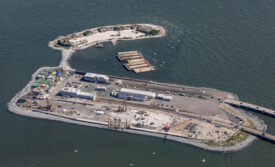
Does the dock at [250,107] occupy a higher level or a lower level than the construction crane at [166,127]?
higher

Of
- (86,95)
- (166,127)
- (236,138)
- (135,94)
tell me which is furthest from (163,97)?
(236,138)

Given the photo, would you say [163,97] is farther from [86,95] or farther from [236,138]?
[236,138]

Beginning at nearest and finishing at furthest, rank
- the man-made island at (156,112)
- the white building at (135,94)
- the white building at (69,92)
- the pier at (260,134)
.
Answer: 1. the pier at (260,134)
2. the man-made island at (156,112)
3. the white building at (135,94)
4. the white building at (69,92)

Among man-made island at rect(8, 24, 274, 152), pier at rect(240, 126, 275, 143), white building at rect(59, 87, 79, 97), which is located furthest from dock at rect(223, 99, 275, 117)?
white building at rect(59, 87, 79, 97)

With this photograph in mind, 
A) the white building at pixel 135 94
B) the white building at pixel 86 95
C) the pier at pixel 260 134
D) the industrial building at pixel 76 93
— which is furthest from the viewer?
the industrial building at pixel 76 93

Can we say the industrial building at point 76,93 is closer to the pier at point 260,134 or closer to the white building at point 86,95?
the white building at point 86,95

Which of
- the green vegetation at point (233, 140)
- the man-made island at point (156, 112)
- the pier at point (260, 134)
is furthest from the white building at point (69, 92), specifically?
the pier at point (260, 134)

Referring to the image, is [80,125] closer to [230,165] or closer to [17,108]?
[17,108]

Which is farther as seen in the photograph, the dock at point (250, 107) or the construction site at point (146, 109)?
the dock at point (250, 107)

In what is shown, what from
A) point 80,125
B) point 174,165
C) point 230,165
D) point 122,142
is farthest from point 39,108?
point 230,165
